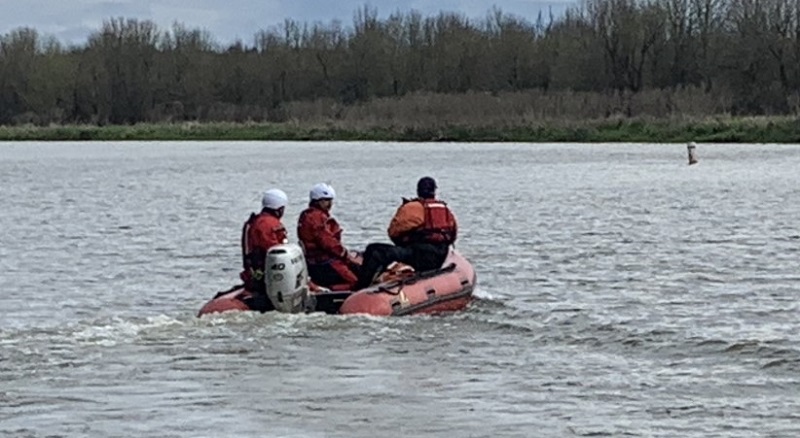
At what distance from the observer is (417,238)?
1490 cm

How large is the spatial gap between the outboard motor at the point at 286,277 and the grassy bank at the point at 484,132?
4258 centimetres

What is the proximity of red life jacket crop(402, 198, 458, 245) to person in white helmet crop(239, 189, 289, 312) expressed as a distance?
4.89ft

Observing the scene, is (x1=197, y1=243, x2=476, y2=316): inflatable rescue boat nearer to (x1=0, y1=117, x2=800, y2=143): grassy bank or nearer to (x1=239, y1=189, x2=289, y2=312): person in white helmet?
(x1=239, y1=189, x2=289, y2=312): person in white helmet

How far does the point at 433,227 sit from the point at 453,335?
144cm

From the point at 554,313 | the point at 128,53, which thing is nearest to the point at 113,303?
the point at 554,313

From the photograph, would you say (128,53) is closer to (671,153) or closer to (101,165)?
(101,165)

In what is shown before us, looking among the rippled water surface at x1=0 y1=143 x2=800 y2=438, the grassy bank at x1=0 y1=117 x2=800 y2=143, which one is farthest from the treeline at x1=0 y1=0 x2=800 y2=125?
the rippled water surface at x1=0 y1=143 x2=800 y2=438

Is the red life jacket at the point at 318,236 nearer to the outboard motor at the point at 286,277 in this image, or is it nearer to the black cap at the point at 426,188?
the outboard motor at the point at 286,277

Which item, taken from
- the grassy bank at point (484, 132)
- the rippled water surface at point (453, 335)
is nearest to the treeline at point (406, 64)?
the grassy bank at point (484, 132)

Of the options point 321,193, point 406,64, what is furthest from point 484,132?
point 321,193

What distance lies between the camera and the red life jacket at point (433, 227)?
14852 mm

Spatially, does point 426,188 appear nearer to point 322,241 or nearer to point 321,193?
point 321,193

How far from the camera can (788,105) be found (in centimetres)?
6425

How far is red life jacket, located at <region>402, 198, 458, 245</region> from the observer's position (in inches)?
585
